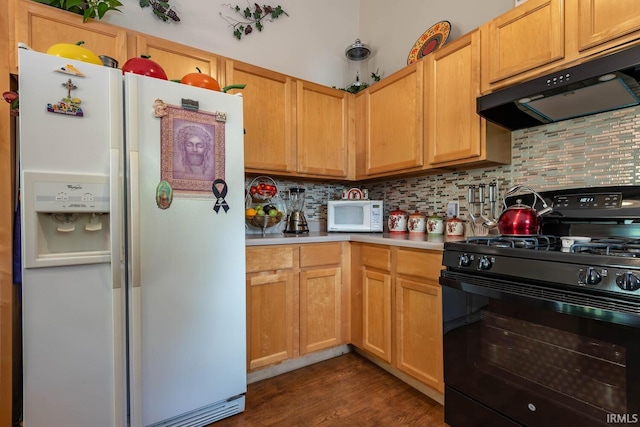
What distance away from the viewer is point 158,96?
1368 millimetres

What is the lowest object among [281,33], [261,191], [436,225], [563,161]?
[436,225]

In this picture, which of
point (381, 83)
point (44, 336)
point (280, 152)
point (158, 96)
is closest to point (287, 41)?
point (381, 83)

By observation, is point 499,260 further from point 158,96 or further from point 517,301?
point 158,96

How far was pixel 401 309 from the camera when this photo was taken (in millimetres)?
1826

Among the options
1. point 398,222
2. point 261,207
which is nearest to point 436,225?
point 398,222

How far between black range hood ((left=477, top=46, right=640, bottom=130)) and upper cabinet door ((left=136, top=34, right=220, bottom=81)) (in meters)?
1.60

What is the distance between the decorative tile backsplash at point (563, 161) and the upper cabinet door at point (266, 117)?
1.05 ft

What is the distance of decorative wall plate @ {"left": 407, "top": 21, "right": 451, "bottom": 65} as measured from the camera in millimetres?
2197

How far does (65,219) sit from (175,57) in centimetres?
114

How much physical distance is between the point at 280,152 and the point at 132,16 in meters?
1.29

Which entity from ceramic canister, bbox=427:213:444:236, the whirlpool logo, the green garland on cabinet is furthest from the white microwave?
the green garland on cabinet

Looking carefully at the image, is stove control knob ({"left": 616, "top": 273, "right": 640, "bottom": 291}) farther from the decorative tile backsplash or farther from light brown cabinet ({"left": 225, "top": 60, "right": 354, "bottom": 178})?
light brown cabinet ({"left": 225, "top": 60, "right": 354, "bottom": 178})

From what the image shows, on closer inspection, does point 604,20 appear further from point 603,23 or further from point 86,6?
point 86,6

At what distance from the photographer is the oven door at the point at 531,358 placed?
3.07 feet
